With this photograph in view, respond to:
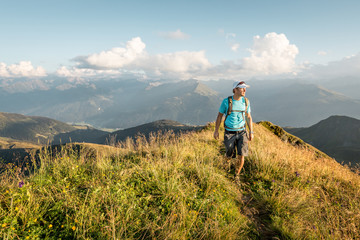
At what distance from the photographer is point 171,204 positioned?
340cm

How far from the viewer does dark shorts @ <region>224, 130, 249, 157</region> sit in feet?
18.6

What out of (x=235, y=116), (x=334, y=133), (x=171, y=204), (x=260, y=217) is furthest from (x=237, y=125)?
(x=334, y=133)

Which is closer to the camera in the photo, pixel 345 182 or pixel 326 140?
pixel 345 182

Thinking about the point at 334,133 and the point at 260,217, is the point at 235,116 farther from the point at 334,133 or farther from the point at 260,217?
the point at 334,133

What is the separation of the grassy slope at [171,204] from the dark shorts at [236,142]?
77cm

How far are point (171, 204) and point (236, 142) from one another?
132 inches

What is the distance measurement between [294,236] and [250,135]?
10.4ft

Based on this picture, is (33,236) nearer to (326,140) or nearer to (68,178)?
(68,178)

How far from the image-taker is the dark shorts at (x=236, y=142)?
5672mm

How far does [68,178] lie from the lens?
3.96 m

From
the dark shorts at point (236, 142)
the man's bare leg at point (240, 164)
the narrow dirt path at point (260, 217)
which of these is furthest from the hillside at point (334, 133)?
the narrow dirt path at point (260, 217)

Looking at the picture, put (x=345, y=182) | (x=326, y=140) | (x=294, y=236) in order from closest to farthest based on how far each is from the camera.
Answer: (x=294, y=236) < (x=345, y=182) < (x=326, y=140)

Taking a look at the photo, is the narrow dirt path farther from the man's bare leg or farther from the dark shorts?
the dark shorts

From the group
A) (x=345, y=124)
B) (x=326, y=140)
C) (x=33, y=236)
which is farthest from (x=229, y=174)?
(x=345, y=124)
